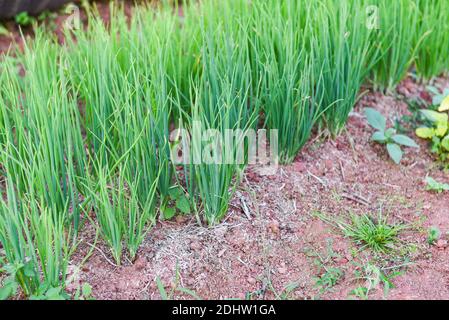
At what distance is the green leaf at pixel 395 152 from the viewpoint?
254 cm

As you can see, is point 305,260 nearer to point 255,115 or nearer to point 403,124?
point 255,115

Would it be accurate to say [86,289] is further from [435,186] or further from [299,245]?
[435,186]

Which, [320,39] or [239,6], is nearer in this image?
[320,39]

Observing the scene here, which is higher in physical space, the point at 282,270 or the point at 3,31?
the point at 3,31

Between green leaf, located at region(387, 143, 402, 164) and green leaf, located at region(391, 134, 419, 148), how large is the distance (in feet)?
0.09

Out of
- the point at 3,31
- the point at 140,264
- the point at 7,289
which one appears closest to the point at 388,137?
the point at 140,264

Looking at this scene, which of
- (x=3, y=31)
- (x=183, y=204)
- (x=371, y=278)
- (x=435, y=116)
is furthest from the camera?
(x=3, y=31)

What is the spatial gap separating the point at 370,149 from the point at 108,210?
126 centimetres

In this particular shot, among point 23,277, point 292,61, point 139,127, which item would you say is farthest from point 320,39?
point 23,277

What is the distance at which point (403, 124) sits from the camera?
282 cm

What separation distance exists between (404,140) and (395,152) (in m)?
0.08

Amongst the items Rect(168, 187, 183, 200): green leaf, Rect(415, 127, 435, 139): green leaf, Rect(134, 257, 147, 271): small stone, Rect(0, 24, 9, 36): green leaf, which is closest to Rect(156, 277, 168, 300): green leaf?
Rect(134, 257, 147, 271): small stone

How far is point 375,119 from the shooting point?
2643mm

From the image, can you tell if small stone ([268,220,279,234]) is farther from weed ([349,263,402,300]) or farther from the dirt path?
weed ([349,263,402,300])
